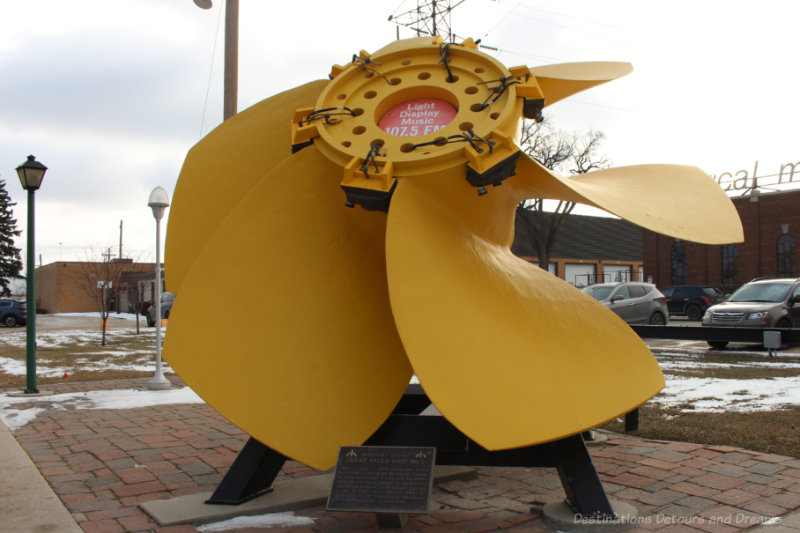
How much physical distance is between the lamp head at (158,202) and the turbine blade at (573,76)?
7.66 metres

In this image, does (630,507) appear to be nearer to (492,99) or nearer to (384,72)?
(492,99)

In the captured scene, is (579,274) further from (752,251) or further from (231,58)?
(231,58)

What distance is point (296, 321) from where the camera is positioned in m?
3.41

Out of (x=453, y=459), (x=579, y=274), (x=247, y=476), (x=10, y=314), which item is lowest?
(x=10, y=314)

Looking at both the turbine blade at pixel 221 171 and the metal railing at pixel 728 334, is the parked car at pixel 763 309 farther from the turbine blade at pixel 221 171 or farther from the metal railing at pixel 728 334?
the turbine blade at pixel 221 171

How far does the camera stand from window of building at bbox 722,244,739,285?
3553 centimetres

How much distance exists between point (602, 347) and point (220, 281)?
1.92 metres

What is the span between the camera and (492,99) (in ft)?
11.4

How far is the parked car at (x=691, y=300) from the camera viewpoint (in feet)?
87.9

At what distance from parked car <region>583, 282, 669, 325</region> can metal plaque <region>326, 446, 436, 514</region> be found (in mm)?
13982

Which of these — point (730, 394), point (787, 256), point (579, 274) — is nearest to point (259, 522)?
point (730, 394)

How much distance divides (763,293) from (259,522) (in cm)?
1388

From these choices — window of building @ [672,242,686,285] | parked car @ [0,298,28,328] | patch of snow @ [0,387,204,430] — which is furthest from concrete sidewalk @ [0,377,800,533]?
window of building @ [672,242,686,285]

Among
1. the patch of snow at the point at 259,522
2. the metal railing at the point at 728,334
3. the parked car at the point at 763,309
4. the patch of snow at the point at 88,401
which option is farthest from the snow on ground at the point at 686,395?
the patch of snow at the point at 259,522
